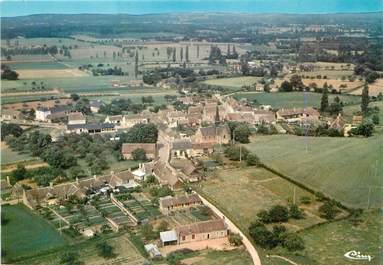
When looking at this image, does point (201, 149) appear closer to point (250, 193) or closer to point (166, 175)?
point (166, 175)

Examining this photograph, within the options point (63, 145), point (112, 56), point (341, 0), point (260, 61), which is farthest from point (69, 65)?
point (341, 0)

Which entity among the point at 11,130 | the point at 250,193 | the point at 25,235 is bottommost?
the point at 25,235

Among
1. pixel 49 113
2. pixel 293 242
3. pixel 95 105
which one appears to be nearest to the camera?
pixel 293 242

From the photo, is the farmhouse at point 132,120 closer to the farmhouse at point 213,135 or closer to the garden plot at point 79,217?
the farmhouse at point 213,135

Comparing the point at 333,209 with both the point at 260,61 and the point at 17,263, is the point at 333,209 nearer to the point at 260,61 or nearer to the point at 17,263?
the point at 17,263

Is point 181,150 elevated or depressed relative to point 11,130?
depressed

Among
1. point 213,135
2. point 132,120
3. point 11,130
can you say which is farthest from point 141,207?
point 132,120
